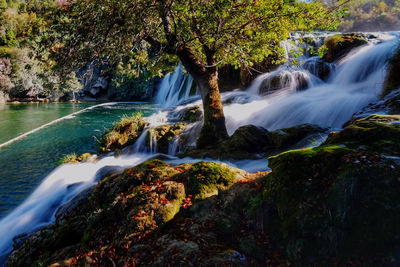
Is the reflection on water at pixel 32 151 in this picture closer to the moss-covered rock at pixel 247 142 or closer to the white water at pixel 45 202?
the white water at pixel 45 202

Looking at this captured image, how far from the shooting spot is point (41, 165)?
34.0 ft

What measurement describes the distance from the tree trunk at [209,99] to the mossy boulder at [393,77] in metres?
5.70

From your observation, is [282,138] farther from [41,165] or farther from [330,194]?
[41,165]

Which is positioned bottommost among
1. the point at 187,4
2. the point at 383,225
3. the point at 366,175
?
the point at 383,225

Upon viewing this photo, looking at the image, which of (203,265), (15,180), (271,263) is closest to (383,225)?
(271,263)

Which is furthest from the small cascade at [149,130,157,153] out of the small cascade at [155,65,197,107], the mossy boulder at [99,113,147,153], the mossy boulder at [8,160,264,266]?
the small cascade at [155,65,197,107]

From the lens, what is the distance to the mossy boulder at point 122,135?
12.3 metres

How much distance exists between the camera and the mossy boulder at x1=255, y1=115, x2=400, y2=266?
7.64 feet

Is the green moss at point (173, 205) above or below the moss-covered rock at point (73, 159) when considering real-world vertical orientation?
above

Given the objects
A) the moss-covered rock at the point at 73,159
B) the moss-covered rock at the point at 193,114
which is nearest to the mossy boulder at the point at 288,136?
the moss-covered rock at the point at 193,114

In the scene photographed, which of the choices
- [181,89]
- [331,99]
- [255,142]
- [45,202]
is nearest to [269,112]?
[331,99]

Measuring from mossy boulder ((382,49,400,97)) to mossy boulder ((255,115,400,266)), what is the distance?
6462 millimetres

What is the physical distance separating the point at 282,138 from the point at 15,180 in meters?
9.84

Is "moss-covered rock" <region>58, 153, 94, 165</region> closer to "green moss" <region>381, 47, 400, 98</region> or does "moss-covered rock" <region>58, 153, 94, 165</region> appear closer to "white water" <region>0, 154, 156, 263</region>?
"white water" <region>0, 154, 156, 263</region>
